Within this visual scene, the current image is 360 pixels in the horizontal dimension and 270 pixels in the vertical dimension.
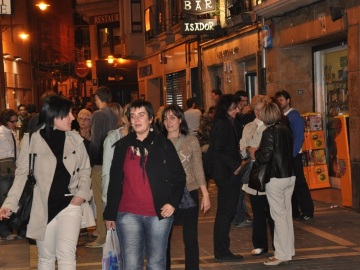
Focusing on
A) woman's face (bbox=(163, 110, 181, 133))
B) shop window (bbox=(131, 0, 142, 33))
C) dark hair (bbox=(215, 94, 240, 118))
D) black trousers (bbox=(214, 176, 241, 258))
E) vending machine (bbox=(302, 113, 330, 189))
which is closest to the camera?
woman's face (bbox=(163, 110, 181, 133))

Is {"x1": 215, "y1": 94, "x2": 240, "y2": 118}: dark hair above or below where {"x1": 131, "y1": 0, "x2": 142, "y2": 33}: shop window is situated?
below

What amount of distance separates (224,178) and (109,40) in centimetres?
3656

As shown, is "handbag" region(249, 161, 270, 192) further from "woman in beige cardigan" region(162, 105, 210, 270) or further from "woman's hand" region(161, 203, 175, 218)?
"woman's hand" region(161, 203, 175, 218)

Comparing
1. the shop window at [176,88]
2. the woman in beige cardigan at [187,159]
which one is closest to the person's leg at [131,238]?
the woman in beige cardigan at [187,159]

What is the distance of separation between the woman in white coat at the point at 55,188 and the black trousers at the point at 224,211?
274 centimetres

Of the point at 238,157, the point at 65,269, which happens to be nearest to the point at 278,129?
the point at 238,157

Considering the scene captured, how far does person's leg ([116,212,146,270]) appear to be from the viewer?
6.39 meters

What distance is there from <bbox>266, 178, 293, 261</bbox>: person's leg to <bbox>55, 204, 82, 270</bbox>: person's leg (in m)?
2.91

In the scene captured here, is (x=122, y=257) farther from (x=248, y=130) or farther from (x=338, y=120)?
(x=338, y=120)

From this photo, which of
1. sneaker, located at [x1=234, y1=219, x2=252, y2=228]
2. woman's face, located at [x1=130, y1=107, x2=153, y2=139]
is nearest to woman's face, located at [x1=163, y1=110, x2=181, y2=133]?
woman's face, located at [x1=130, y1=107, x2=153, y2=139]

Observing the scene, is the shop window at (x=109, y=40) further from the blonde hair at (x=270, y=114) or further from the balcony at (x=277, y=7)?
the blonde hair at (x=270, y=114)

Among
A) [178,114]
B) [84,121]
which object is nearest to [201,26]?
[84,121]

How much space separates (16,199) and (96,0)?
3653 cm

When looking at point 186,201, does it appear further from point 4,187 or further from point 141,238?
point 4,187
